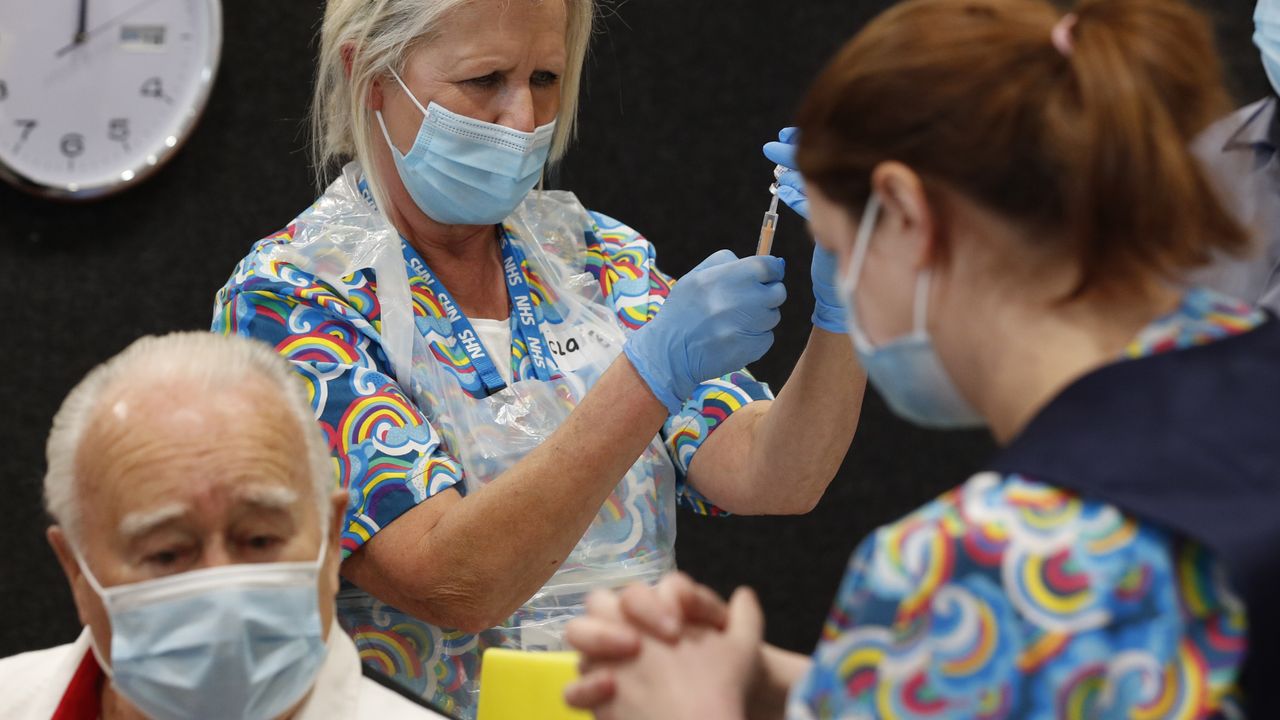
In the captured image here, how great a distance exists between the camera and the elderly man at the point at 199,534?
1.33m

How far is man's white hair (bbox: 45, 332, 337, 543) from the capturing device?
4.60ft

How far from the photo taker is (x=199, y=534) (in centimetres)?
135

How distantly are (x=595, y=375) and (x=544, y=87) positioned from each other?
388mm

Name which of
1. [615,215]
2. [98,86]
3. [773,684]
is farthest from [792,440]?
[98,86]

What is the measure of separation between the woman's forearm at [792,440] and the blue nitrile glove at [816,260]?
4 centimetres

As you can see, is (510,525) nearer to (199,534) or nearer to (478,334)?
(478,334)

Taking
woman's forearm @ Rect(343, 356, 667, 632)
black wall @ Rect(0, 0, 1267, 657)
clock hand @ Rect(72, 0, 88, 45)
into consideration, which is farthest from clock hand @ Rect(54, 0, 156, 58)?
woman's forearm @ Rect(343, 356, 667, 632)

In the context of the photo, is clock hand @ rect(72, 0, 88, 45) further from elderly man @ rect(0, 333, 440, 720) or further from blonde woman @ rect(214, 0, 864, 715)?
elderly man @ rect(0, 333, 440, 720)

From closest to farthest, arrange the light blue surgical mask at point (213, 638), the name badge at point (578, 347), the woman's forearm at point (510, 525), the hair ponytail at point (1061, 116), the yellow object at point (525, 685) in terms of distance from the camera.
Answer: the hair ponytail at point (1061, 116) < the light blue surgical mask at point (213, 638) < the yellow object at point (525, 685) < the woman's forearm at point (510, 525) < the name badge at point (578, 347)

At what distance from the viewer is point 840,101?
0.96 metres

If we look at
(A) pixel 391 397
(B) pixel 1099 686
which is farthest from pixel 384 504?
(B) pixel 1099 686

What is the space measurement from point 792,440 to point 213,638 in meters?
0.85

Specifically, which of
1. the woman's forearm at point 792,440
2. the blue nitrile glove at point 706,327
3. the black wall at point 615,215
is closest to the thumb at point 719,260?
the blue nitrile glove at point 706,327

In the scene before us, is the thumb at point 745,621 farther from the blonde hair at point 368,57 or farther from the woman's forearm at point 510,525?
the blonde hair at point 368,57
